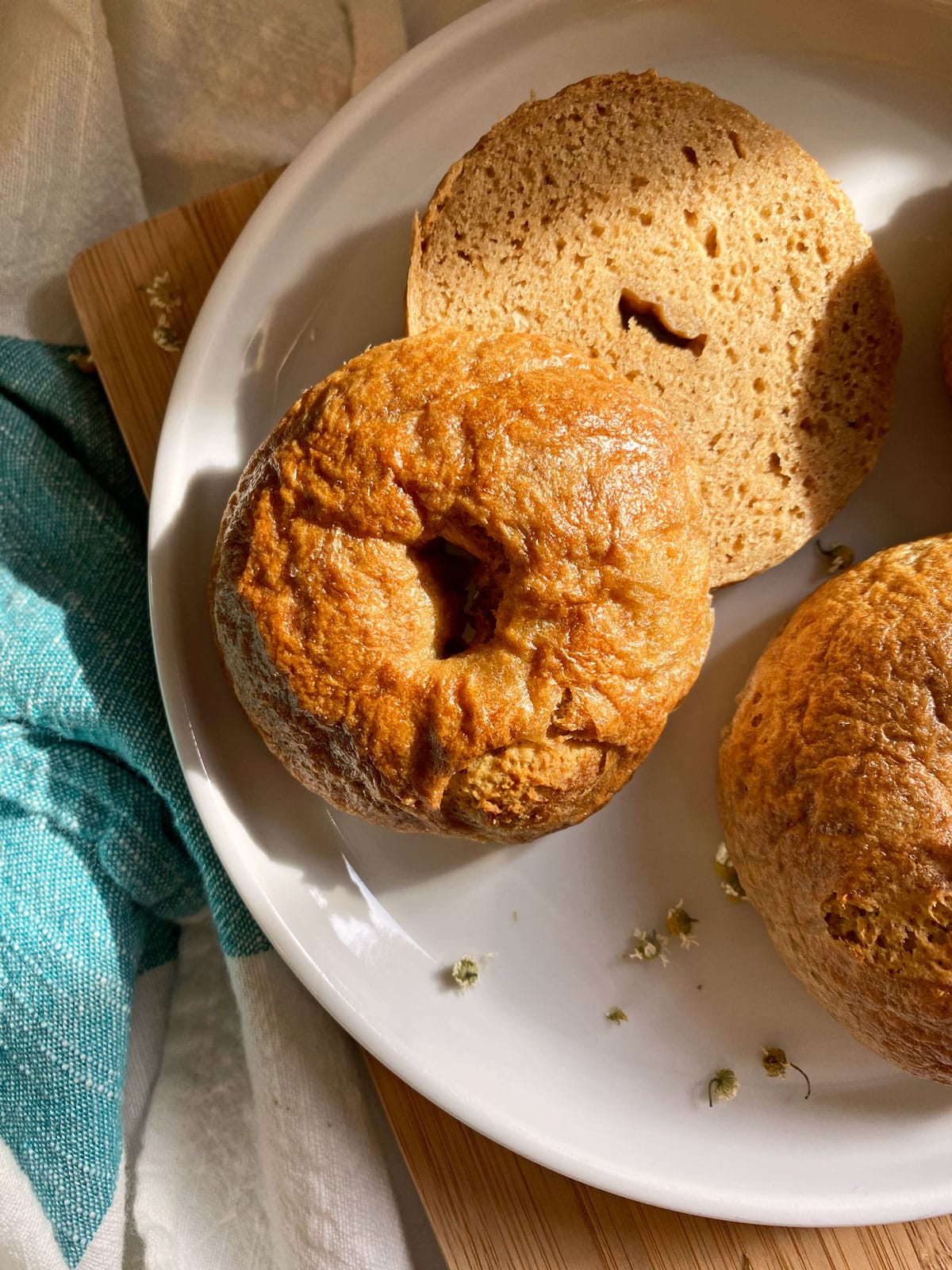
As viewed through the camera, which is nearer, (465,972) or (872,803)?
(872,803)

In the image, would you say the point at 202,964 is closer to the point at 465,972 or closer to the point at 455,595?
the point at 465,972

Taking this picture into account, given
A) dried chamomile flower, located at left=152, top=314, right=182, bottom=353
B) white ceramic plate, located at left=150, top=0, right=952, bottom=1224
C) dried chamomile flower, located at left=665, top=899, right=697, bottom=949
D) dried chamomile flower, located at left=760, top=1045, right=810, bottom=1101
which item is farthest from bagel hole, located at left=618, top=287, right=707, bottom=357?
dried chamomile flower, located at left=760, top=1045, right=810, bottom=1101

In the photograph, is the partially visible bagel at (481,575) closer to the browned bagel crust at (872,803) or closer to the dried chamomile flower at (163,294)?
the browned bagel crust at (872,803)

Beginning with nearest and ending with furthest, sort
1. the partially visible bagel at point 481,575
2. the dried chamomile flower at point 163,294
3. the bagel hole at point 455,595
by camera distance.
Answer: the partially visible bagel at point 481,575
the bagel hole at point 455,595
the dried chamomile flower at point 163,294

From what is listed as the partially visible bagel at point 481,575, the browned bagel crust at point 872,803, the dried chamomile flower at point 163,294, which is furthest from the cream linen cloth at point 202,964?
the browned bagel crust at point 872,803

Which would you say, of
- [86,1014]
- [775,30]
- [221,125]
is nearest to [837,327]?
[775,30]

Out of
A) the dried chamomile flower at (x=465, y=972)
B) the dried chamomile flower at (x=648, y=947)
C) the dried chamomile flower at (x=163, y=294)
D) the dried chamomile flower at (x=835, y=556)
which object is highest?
the dried chamomile flower at (x=835, y=556)

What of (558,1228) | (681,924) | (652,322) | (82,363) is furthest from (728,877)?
(82,363)
